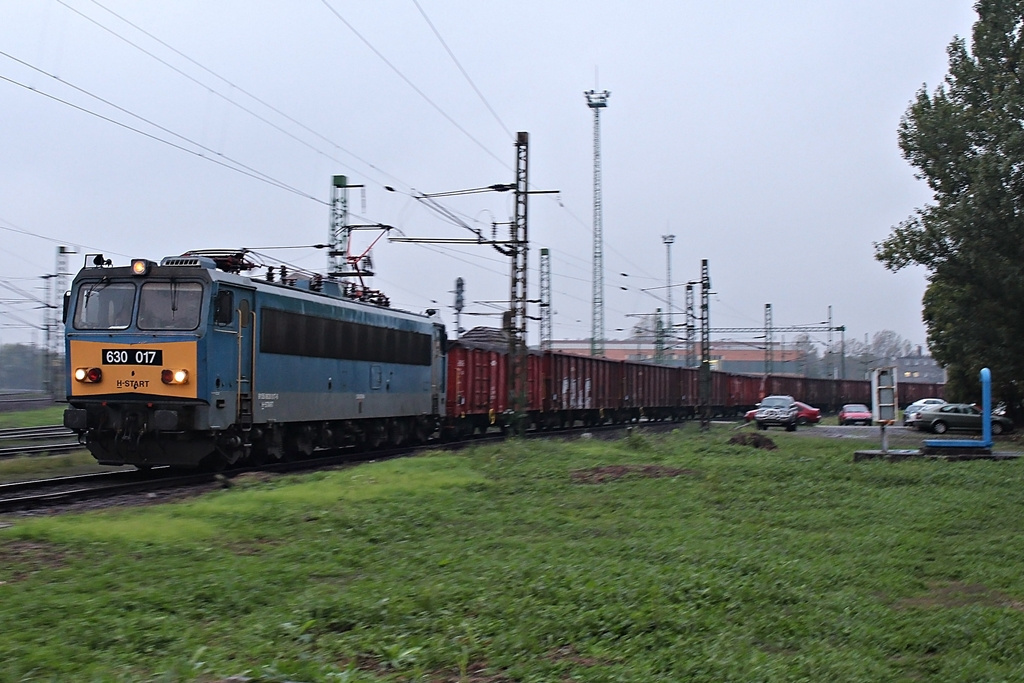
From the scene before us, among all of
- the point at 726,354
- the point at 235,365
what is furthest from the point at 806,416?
the point at 726,354

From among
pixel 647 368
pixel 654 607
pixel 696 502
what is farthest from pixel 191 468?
pixel 647 368

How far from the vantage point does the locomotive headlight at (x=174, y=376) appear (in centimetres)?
1417

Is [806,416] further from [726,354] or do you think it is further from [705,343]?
[726,354]

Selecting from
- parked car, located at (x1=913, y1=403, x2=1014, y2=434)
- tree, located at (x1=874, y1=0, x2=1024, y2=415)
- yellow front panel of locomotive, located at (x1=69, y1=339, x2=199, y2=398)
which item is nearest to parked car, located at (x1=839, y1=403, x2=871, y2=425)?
parked car, located at (x1=913, y1=403, x2=1014, y2=434)

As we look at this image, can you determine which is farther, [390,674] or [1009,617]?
[1009,617]

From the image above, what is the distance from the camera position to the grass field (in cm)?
535

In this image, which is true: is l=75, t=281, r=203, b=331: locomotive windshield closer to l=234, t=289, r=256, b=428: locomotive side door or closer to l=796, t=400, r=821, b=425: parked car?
l=234, t=289, r=256, b=428: locomotive side door

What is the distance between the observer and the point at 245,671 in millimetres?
4977

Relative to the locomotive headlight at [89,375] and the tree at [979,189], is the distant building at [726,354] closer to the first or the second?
the tree at [979,189]

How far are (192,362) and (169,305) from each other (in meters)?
1.11

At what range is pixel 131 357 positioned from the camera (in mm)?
14430

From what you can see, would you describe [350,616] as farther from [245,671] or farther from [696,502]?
[696,502]

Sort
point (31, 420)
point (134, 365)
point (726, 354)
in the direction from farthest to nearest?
1. point (726, 354)
2. point (31, 420)
3. point (134, 365)

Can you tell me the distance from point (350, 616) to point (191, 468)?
38.6 feet
